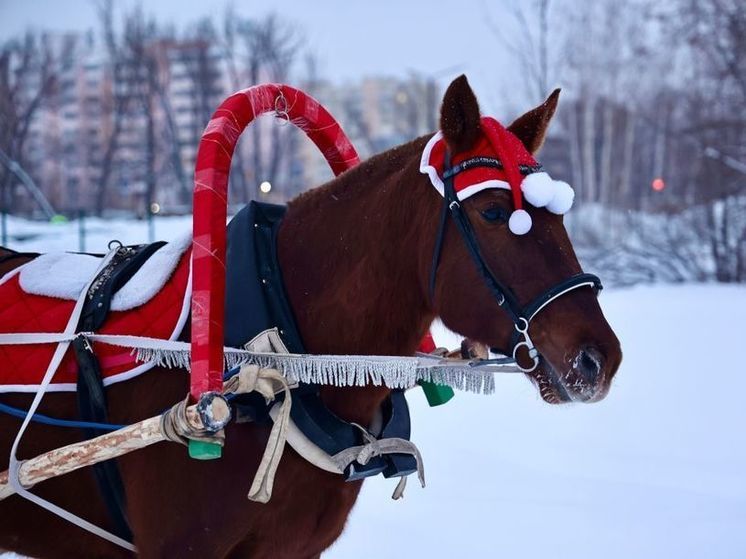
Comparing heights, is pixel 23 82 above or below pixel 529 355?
A: above

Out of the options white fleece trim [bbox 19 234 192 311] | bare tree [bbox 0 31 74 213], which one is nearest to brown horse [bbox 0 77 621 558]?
white fleece trim [bbox 19 234 192 311]

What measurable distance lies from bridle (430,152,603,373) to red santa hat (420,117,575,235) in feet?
0.05

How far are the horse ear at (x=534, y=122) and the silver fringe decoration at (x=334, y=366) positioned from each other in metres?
0.69

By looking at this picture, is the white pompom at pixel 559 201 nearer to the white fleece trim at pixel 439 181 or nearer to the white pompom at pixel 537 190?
the white pompom at pixel 537 190

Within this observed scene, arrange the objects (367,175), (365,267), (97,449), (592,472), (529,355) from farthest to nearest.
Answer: (592,472) < (367,175) < (365,267) < (97,449) < (529,355)

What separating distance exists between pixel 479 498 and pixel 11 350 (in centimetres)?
356

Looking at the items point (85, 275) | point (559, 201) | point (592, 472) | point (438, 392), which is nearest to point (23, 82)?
point (592, 472)

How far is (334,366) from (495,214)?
603 mm

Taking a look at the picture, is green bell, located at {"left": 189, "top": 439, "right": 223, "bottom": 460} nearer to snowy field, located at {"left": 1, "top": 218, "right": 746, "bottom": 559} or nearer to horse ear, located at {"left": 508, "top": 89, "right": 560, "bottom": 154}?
horse ear, located at {"left": 508, "top": 89, "right": 560, "bottom": 154}

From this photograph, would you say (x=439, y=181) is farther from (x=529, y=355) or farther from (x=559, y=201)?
(x=529, y=355)

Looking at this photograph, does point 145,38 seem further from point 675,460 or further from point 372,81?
point 372,81

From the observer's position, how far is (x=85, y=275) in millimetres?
2863

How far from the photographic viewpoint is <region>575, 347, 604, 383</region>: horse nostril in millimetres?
2092

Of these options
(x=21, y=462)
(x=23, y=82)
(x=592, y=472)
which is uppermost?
(x=23, y=82)
